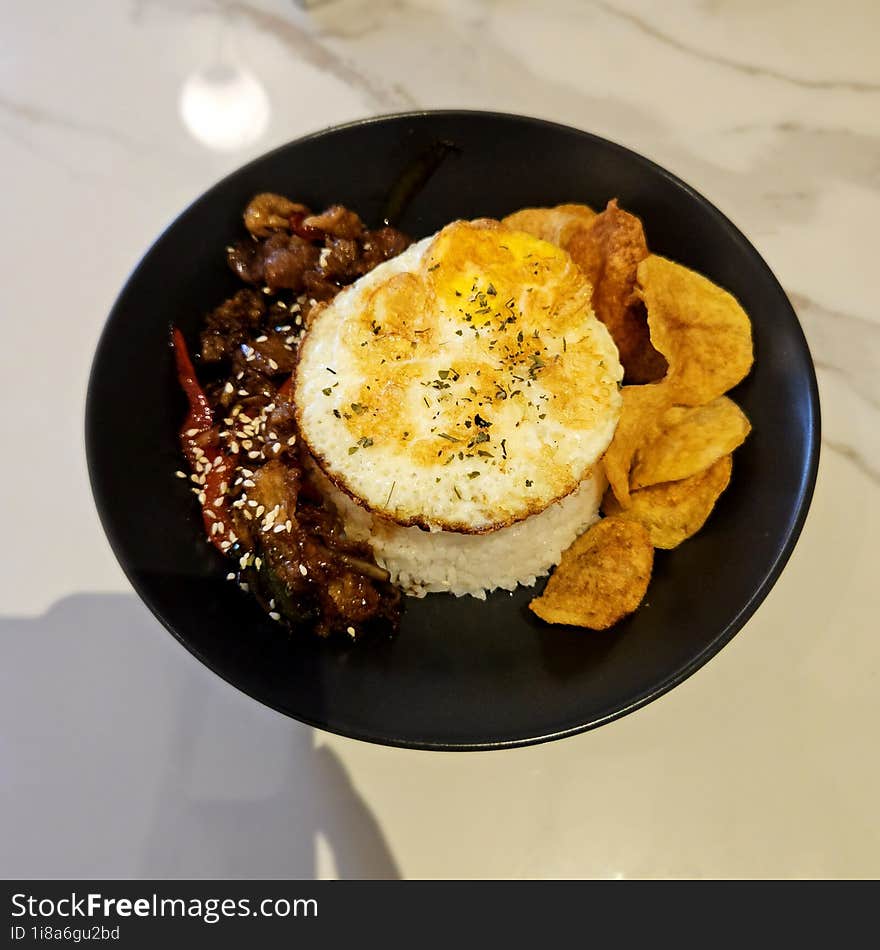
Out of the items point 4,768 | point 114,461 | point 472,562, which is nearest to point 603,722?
point 472,562

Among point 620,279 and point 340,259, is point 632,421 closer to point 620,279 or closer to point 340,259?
point 620,279

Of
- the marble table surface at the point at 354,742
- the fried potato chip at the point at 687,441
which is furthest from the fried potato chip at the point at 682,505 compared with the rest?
the marble table surface at the point at 354,742

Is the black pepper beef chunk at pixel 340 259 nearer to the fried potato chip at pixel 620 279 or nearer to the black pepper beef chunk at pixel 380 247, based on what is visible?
the black pepper beef chunk at pixel 380 247

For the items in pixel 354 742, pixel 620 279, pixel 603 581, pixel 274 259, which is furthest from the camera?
pixel 274 259

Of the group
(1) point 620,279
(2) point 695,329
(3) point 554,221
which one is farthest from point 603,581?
(3) point 554,221

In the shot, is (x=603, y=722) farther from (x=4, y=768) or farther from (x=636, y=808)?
(x=4, y=768)
